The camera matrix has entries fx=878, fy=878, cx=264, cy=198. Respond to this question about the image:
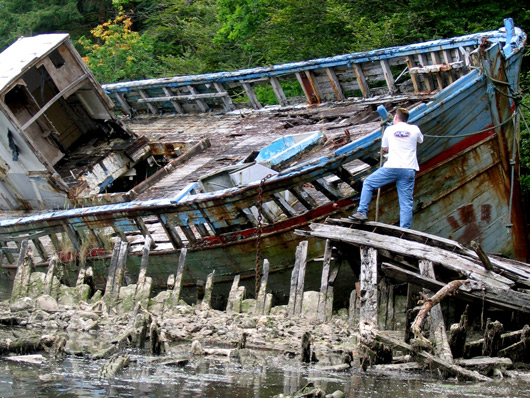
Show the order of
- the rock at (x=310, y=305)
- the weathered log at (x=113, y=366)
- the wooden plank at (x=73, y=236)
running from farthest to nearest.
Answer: the wooden plank at (x=73, y=236) → the rock at (x=310, y=305) → the weathered log at (x=113, y=366)

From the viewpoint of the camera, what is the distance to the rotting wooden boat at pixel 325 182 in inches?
482

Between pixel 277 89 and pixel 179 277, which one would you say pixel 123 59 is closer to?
pixel 277 89

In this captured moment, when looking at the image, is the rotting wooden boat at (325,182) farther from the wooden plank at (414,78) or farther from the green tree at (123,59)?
the green tree at (123,59)

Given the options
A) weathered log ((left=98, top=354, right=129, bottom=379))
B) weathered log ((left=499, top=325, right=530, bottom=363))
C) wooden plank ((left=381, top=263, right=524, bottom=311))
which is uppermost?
wooden plank ((left=381, top=263, right=524, bottom=311))

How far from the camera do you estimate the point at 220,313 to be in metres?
11.8

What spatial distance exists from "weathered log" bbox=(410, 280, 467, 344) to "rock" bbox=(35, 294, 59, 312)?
585 centimetres

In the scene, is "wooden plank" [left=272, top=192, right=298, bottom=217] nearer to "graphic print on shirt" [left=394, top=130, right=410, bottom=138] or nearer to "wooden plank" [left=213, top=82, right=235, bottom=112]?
"graphic print on shirt" [left=394, top=130, right=410, bottom=138]

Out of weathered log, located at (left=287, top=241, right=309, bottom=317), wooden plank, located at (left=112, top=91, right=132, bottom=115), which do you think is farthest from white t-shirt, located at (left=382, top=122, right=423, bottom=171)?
wooden plank, located at (left=112, top=91, right=132, bottom=115)

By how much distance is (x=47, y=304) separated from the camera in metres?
12.8

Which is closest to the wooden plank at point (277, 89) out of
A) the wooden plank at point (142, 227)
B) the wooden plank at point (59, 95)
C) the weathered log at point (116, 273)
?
the wooden plank at point (59, 95)

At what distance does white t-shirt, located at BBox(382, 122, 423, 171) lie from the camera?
11172mm

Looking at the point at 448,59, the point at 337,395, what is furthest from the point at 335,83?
the point at 337,395

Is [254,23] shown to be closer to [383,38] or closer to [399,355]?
[383,38]

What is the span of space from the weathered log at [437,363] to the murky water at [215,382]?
0.13m
